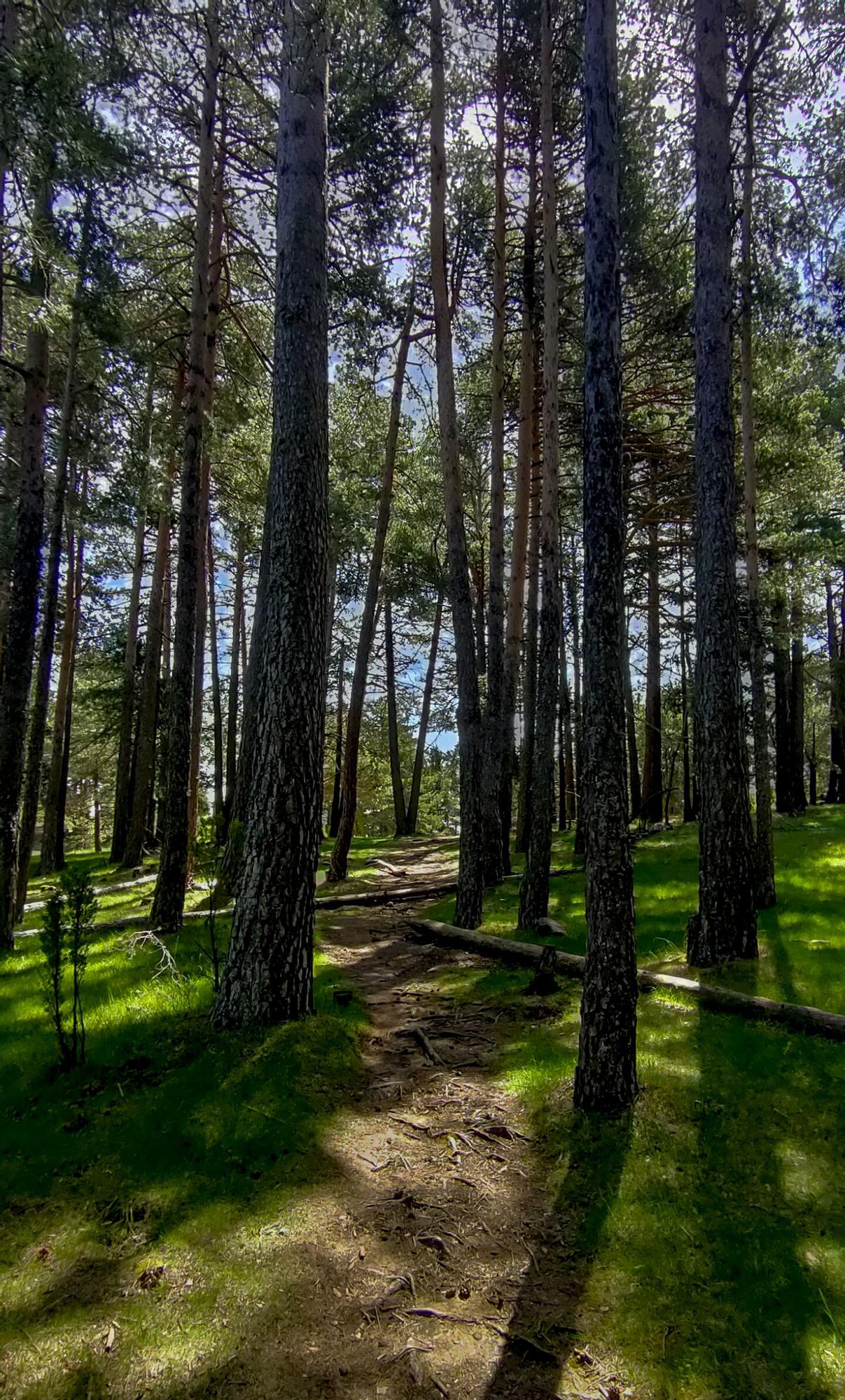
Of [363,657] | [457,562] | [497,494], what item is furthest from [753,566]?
[363,657]

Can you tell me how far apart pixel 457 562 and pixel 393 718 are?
13960 millimetres

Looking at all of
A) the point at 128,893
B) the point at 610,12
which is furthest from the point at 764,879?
the point at 128,893

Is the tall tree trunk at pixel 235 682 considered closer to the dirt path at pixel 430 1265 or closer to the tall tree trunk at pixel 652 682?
the tall tree trunk at pixel 652 682

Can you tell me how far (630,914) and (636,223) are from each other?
1000 cm

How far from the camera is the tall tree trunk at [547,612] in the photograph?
8.07 metres

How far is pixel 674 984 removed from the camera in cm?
590

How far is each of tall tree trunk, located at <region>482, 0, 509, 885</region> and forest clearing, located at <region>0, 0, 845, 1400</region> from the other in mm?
88

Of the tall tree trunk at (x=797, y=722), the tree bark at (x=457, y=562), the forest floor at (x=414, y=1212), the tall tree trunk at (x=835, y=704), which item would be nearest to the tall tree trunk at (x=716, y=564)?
the forest floor at (x=414, y=1212)

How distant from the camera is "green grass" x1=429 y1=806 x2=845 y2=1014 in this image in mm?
5918

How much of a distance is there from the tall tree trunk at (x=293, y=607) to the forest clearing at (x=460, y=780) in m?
0.03

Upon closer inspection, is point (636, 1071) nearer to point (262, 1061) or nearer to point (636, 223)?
point (262, 1061)

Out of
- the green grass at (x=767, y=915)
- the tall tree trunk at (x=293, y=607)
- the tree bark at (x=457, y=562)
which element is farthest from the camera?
the tree bark at (x=457, y=562)

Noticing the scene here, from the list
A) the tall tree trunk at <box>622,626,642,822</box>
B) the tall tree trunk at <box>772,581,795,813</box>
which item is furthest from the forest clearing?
the tall tree trunk at <box>772,581,795,813</box>

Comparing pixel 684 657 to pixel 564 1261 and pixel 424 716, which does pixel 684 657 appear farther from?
pixel 564 1261
